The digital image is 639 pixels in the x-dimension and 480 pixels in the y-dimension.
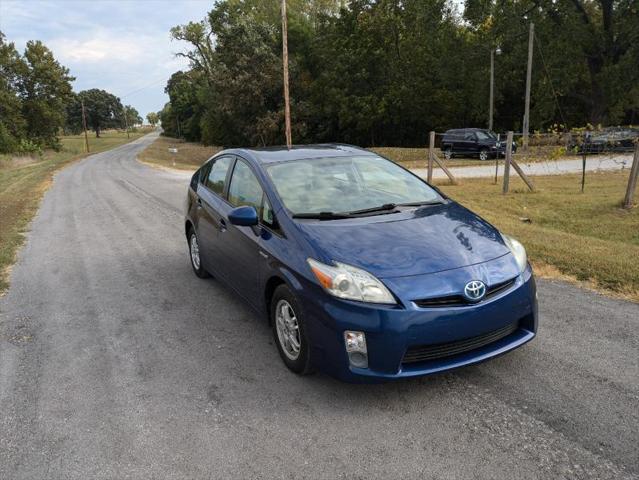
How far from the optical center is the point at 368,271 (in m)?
3.31

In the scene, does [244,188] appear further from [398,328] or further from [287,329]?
[398,328]

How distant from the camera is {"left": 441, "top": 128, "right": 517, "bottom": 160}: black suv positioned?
2516cm

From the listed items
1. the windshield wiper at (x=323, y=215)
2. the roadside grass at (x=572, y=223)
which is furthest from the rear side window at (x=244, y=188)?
the roadside grass at (x=572, y=223)

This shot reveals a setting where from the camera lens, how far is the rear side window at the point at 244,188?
4477 millimetres

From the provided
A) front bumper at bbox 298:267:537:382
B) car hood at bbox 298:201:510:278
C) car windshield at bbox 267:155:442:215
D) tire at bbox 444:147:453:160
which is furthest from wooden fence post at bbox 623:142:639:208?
tire at bbox 444:147:453:160

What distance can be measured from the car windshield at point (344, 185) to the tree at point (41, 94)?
6236cm

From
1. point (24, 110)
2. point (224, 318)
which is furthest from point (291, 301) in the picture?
point (24, 110)

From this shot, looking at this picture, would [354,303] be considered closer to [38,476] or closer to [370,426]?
[370,426]

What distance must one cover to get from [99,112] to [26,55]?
273ft

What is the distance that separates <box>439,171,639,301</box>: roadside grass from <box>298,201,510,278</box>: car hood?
2359mm

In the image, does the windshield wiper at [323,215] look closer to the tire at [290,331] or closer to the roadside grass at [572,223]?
the tire at [290,331]

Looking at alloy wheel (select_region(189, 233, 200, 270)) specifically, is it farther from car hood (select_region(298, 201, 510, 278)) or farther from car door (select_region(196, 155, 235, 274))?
car hood (select_region(298, 201, 510, 278))

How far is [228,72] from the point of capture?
47062 mm

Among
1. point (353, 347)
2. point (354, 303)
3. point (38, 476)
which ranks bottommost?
point (38, 476)
